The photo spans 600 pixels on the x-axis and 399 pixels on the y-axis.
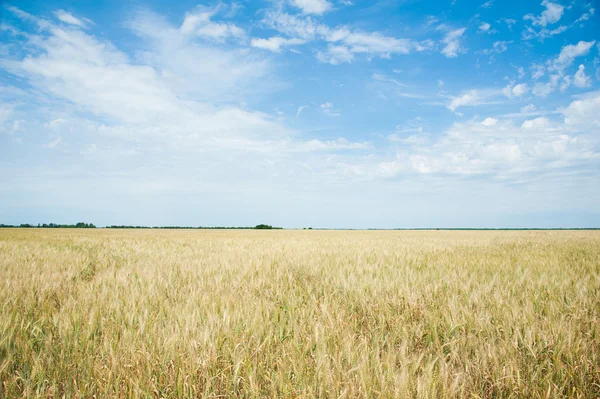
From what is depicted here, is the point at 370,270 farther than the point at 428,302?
Yes

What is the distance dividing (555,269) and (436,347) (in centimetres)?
435

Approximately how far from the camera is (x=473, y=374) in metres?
1.77

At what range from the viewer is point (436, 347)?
2139 mm

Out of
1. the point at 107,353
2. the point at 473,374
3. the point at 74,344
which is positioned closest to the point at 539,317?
the point at 473,374

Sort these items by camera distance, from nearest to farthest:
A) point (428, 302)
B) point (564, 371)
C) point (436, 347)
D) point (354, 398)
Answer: point (354, 398)
point (564, 371)
point (436, 347)
point (428, 302)

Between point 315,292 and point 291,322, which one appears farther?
point 315,292

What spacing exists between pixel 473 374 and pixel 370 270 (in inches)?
119

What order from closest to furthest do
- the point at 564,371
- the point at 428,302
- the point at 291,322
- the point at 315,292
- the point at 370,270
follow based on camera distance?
the point at 564,371, the point at 291,322, the point at 428,302, the point at 315,292, the point at 370,270

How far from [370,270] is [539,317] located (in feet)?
7.50

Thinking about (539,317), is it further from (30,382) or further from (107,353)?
(30,382)

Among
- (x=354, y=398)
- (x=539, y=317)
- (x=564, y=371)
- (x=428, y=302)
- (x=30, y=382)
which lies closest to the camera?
(x=354, y=398)

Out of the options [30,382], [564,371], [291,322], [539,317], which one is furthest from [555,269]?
[30,382]

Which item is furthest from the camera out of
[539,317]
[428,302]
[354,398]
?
[428,302]

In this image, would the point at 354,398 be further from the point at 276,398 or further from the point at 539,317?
the point at 539,317
